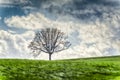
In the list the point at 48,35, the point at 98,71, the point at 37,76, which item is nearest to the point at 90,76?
the point at 98,71

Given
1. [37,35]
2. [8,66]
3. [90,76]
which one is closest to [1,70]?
[8,66]

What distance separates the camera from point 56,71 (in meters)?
61.0

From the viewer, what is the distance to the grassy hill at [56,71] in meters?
56.9

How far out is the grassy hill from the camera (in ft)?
187

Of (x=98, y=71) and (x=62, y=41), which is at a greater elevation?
(x=62, y=41)

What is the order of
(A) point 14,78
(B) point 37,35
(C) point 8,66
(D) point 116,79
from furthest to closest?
(B) point 37,35, (C) point 8,66, (A) point 14,78, (D) point 116,79

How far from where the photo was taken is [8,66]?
63.4 m

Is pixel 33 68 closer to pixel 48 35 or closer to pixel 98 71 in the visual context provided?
pixel 98 71

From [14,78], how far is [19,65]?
10.1 m

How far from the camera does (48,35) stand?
398 feet

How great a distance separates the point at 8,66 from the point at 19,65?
2922mm

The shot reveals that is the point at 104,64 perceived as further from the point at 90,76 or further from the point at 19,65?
the point at 19,65

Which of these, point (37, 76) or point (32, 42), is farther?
point (32, 42)

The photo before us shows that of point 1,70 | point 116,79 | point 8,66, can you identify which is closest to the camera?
point 116,79
